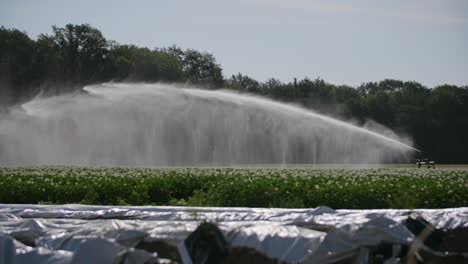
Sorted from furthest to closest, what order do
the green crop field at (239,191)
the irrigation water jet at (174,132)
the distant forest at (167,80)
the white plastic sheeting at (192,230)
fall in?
the distant forest at (167,80) → the irrigation water jet at (174,132) → the green crop field at (239,191) → the white plastic sheeting at (192,230)

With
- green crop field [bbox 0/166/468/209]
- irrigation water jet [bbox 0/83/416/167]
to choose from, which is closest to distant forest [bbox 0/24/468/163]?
irrigation water jet [bbox 0/83/416/167]

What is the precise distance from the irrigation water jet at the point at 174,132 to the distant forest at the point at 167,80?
29.6 feet

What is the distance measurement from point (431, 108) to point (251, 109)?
114 ft

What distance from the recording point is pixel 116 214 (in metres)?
8.35

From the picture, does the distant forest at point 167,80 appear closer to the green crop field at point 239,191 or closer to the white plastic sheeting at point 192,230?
the green crop field at point 239,191

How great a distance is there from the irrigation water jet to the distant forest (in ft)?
29.6

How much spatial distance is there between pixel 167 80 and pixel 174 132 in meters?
16.1

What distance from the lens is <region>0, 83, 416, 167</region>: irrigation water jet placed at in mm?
33000

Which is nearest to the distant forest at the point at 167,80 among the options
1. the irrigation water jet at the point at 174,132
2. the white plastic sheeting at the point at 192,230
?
the irrigation water jet at the point at 174,132

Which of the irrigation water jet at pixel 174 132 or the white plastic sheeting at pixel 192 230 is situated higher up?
the white plastic sheeting at pixel 192 230

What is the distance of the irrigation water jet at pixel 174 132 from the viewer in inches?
1299

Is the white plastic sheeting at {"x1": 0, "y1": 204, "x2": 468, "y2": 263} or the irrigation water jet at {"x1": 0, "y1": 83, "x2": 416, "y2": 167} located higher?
the white plastic sheeting at {"x1": 0, "y1": 204, "x2": 468, "y2": 263}

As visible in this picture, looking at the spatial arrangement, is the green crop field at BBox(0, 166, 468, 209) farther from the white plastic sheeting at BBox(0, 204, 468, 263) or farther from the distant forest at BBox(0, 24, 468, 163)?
the distant forest at BBox(0, 24, 468, 163)

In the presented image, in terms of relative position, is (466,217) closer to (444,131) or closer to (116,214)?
(116,214)
